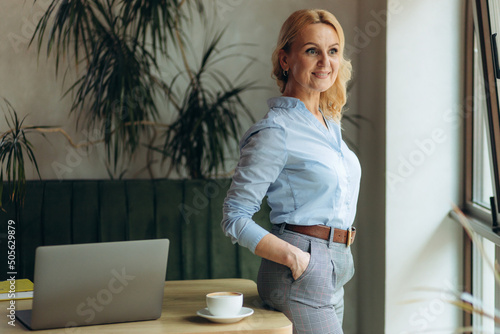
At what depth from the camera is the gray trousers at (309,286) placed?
5.50 feet

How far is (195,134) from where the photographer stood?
3.14 metres

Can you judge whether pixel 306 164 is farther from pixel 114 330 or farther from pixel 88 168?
pixel 88 168

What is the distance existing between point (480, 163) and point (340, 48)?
1.40 meters

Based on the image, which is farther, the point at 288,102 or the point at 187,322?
the point at 288,102

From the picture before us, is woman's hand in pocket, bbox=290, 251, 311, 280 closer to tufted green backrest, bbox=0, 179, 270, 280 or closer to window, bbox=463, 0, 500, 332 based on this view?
window, bbox=463, 0, 500, 332

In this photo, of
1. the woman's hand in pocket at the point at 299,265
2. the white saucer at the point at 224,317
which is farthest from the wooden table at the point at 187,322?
the woman's hand in pocket at the point at 299,265

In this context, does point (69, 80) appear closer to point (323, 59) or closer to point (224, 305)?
point (323, 59)

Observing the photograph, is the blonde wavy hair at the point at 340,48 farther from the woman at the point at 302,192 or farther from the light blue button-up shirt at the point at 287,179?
the light blue button-up shirt at the point at 287,179

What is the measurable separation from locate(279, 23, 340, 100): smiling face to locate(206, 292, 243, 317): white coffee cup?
2.52 ft

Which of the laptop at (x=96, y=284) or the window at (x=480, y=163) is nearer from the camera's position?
the laptop at (x=96, y=284)

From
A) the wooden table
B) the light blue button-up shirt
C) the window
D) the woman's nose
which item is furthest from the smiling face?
the window

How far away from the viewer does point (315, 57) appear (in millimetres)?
1870

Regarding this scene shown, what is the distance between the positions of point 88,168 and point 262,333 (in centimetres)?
218

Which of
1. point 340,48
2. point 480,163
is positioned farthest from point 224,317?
point 480,163
